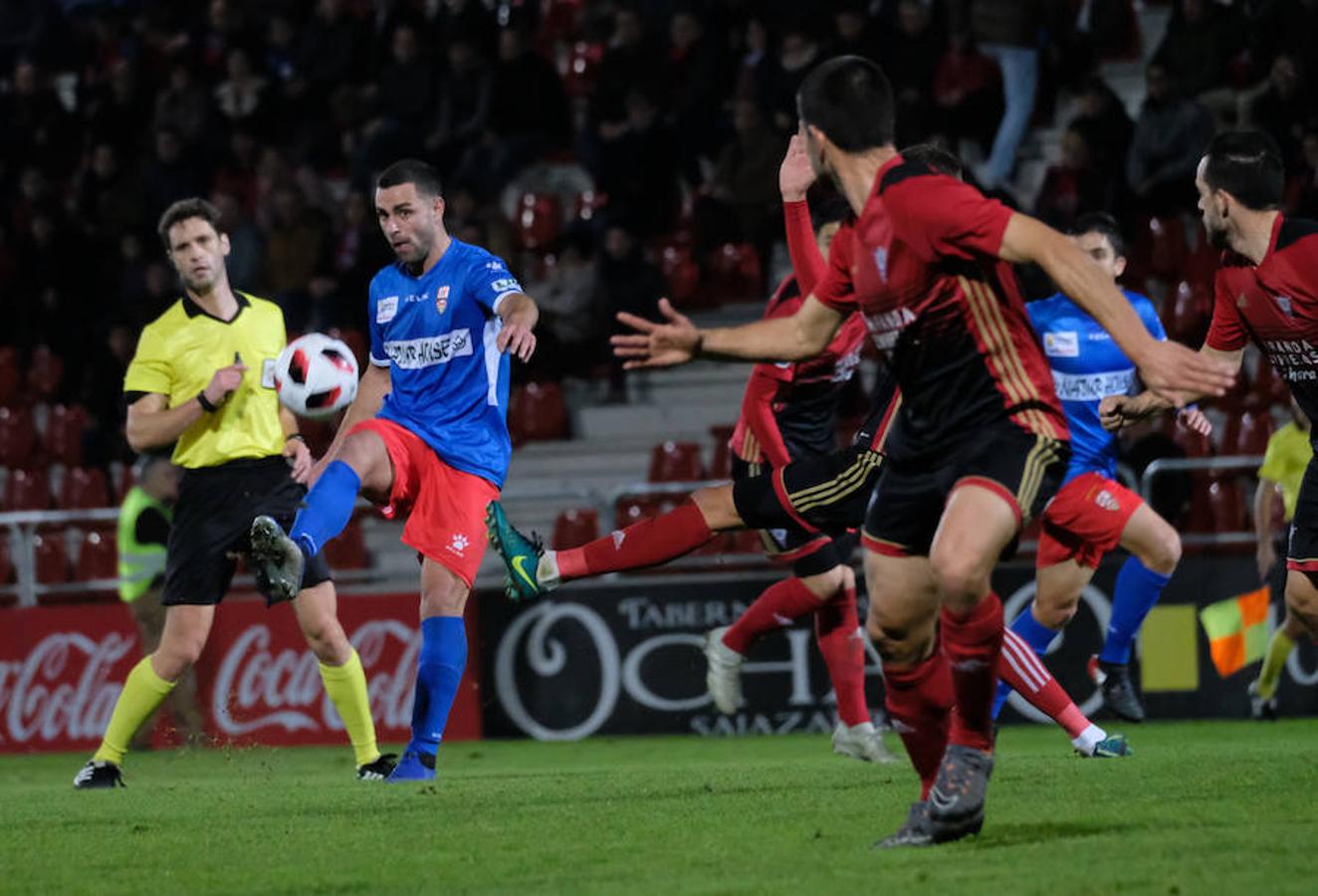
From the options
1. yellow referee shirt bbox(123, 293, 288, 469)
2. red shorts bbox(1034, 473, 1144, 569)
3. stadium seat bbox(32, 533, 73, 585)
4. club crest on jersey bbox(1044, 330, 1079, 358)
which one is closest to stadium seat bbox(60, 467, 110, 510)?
stadium seat bbox(32, 533, 73, 585)

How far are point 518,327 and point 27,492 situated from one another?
1131 centimetres

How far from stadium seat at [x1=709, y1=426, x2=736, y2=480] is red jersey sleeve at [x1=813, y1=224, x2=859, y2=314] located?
28.6ft

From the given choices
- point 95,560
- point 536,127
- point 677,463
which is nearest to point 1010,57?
point 677,463

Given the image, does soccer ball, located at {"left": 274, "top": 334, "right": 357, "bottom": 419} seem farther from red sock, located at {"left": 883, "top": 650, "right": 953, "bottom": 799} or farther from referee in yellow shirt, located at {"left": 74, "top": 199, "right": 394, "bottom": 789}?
red sock, located at {"left": 883, "top": 650, "right": 953, "bottom": 799}

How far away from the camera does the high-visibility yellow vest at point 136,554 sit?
13.9 m

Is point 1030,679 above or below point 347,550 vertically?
above

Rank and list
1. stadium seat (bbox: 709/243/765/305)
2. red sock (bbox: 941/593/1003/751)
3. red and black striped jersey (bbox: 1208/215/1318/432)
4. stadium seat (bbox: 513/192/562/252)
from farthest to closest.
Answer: stadium seat (bbox: 513/192/562/252)
stadium seat (bbox: 709/243/765/305)
red and black striped jersey (bbox: 1208/215/1318/432)
red sock (bbox: 941/593/1003/751)

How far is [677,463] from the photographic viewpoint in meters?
15.3

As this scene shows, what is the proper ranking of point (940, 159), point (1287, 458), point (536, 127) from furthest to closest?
1. point (536, 127)
2. point (1287, 458)
3. point (940, 159)

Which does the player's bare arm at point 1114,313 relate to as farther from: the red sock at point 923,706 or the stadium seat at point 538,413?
the stadium seat at point 538,413

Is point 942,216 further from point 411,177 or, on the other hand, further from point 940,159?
point 411,177

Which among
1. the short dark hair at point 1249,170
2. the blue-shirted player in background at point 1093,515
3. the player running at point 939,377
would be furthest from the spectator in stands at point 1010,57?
the player running at point 939,377

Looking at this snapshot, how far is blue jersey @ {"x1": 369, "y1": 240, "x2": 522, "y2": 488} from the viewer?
8.34m

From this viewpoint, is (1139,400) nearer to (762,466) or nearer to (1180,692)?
(762,466)
